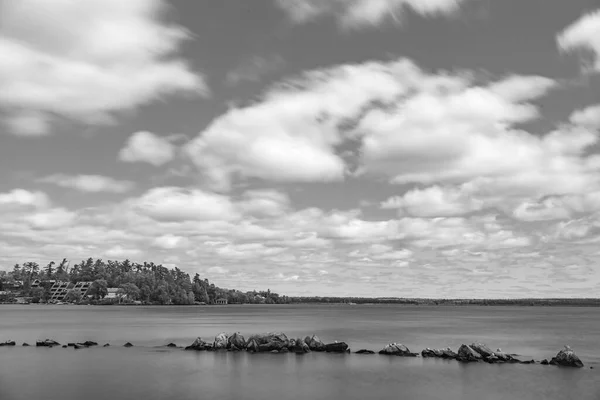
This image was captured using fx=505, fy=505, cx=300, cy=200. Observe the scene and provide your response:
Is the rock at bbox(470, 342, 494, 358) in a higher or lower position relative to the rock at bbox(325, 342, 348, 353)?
higher

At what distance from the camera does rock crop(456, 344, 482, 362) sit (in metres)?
50.8

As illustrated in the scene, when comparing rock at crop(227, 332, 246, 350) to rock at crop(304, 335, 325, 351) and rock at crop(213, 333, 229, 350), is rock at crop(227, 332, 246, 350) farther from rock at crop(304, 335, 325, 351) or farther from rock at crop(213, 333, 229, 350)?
rock at crop(304, 335, 325, 351)

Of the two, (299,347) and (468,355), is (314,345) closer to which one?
(299,347)

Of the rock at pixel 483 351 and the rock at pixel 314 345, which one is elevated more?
the rock at pixel 483 351

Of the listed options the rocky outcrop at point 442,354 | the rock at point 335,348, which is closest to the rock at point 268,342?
the rock at point 335,348

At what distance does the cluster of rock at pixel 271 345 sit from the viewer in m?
58.1

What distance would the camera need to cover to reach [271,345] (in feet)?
190

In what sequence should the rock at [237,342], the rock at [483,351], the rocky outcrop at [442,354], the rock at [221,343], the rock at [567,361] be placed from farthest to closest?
the rock at [221,343]
the rock at [237,342]
the rocky outcrop at [442,354]
the rock at [483,351]
the rock at [567,361]

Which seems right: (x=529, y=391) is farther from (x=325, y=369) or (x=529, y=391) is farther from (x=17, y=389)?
(x=17, y=389)

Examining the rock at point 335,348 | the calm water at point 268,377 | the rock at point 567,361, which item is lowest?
the calm water at point 268,377

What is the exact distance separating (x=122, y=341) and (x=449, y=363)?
154ft

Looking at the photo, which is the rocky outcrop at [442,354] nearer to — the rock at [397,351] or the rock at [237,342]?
the rock at [397,351]

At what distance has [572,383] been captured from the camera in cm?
4012

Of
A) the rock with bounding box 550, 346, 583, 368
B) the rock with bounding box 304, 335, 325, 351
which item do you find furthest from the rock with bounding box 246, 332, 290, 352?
the rock with bounding box 550, 346, 583, 368
